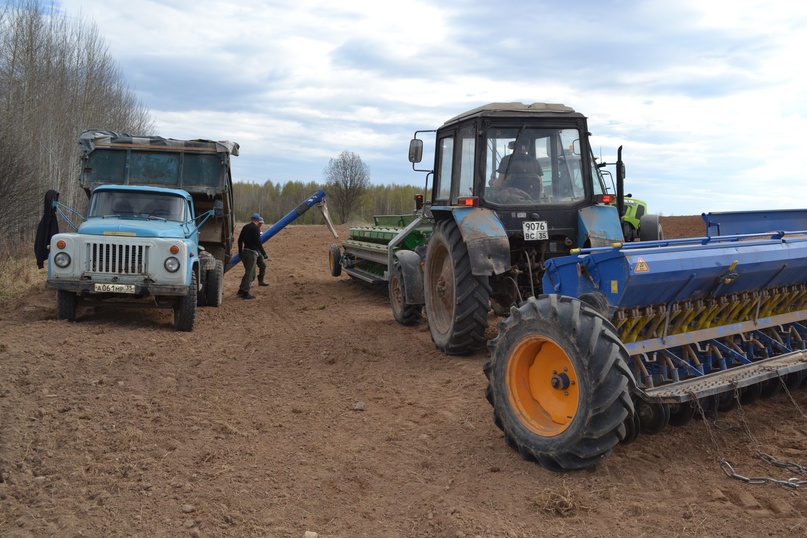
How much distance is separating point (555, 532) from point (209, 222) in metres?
10.5

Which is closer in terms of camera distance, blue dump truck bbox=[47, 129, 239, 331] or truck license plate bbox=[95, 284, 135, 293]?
truck license plate bbox=[95, 284, 135, 293]

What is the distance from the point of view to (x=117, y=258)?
9172 mm

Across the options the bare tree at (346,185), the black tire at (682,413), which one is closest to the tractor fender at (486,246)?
the black tire at (682,413)

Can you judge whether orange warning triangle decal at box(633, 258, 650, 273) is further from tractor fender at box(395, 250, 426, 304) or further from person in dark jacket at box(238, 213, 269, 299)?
person in dark jacket at box(238, 213, 269, 299)

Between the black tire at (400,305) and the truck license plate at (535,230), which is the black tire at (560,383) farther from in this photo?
the black tire at (400,305)

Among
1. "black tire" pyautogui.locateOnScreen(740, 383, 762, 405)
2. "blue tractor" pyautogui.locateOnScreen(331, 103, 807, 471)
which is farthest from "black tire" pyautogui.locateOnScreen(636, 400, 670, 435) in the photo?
"black tire" pyautogui.locateOnScreen(740, 383, 762, 405)

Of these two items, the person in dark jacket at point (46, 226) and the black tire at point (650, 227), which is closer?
the person in dark jacket at point (46, 226)

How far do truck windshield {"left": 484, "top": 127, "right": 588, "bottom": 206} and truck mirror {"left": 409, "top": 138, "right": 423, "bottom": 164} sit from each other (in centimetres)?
123

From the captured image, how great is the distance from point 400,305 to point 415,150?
2.50 metres

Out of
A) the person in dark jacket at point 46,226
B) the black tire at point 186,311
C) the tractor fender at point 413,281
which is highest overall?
the person in dark jacket at point 46,226

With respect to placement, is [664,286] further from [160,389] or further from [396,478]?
[160,389]

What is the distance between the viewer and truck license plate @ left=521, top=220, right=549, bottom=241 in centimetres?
746

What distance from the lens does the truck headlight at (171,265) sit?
9203mm

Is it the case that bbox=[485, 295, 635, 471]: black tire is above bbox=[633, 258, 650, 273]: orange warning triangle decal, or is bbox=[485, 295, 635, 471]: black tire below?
below
